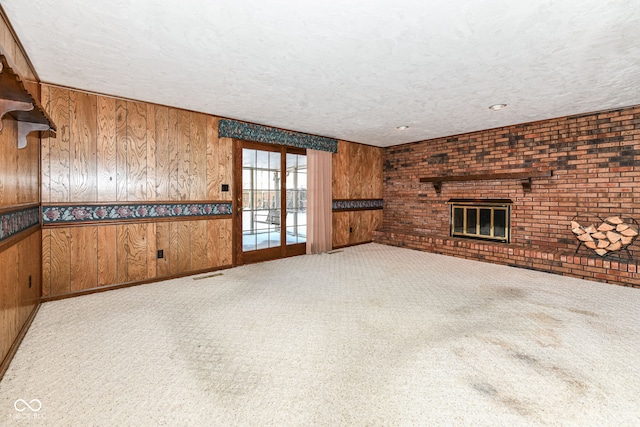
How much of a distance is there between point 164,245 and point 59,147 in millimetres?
1538

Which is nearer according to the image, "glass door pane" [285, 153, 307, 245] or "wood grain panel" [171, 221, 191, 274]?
"wood grain panel" [171, 221, 191, 274]

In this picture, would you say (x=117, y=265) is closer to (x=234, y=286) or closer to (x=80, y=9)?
(x=234, y=286)

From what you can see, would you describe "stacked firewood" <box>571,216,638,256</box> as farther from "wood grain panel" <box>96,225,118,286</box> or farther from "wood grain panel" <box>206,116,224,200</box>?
"wood grain panel" <box>96,225,118,286</box>

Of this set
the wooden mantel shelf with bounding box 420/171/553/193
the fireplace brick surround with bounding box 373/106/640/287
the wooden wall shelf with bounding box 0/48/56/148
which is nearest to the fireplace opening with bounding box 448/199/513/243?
the fireplace brick surround with bounding box 373/106/640/287

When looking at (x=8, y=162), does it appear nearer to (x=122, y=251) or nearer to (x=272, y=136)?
(x=122, y=251)

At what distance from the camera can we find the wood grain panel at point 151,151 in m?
3.73

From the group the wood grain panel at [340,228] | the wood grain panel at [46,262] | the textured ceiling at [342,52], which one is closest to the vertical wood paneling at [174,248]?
the wood grain panel at [46,262]

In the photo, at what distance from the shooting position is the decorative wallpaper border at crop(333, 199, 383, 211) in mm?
6152

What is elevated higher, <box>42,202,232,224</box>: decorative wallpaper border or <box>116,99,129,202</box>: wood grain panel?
<box>116,99,129,202</box>: wood grain panel

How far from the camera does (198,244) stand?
4215 mm

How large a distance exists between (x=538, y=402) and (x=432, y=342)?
2.36 feet

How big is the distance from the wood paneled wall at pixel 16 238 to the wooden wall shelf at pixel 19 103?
0.06 meters

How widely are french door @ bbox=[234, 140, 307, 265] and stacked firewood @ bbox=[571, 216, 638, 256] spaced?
165 inches

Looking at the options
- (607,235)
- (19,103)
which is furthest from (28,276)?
(607,235)
